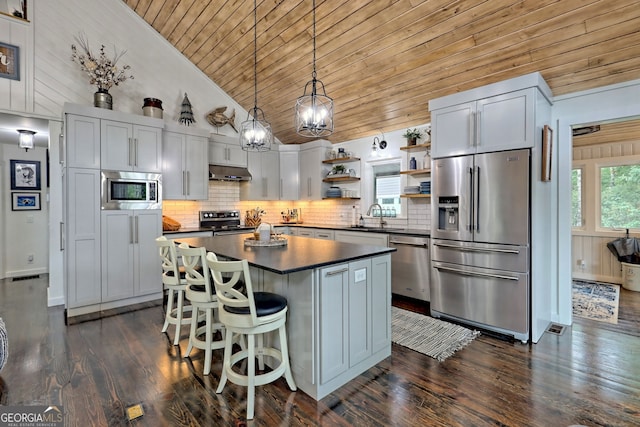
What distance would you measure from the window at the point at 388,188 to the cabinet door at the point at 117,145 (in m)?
3.71

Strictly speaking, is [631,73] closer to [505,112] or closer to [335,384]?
[505,112]

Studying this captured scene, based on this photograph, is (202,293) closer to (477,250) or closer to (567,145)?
(477,250)

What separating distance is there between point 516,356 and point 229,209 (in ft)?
15.6

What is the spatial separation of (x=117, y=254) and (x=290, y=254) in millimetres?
2878

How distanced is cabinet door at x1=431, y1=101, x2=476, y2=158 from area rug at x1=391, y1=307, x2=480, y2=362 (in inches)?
74.3

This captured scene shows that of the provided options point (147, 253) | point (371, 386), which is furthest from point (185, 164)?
point (371, 386)

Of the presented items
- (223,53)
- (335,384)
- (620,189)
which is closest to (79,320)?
(335,384)

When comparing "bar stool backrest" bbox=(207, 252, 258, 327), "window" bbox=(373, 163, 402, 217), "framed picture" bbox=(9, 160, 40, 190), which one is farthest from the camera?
"framed picture" bbox=(9, 160, 40, 190)

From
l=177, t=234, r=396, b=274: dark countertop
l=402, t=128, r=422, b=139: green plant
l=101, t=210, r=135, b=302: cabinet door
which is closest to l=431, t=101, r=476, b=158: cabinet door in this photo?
l=402, t=128, r=422, b=139: green plant

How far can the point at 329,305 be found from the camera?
217cm

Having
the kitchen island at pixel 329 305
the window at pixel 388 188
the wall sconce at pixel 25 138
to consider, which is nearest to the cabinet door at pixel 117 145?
the wall sconce at pixel 25 138

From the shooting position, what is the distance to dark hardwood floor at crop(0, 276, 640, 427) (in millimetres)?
1943

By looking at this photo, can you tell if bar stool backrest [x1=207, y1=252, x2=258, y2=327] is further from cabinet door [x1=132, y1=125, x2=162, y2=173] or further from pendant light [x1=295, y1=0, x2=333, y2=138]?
cabinet door [x1=132, y1=125, x2=162, y2=173]

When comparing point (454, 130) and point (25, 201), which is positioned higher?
point (454, 130)
